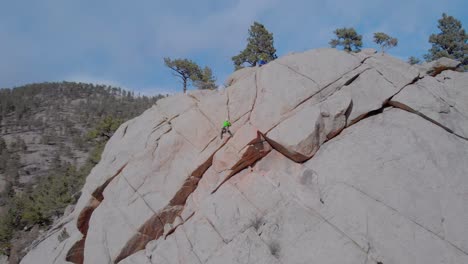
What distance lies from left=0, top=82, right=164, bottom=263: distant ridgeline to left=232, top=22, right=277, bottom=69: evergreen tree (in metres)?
18.2

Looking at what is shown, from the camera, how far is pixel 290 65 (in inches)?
799

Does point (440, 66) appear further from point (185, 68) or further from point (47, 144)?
point (47, 144)

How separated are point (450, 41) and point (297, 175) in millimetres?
36278

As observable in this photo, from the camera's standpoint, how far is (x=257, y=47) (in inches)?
1519

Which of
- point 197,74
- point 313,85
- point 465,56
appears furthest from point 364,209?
point 465,56

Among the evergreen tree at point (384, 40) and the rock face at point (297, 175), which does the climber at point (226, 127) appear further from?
the evergreen tree at point (384, 40)

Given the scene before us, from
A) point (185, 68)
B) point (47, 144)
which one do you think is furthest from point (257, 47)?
point (47, 144)

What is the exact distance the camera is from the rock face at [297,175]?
13.0 m

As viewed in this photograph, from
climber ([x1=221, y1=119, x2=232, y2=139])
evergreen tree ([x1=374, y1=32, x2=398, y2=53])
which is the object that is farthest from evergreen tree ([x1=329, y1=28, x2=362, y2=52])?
climber ([x1=221, y1=119, x2=232, y2=139])

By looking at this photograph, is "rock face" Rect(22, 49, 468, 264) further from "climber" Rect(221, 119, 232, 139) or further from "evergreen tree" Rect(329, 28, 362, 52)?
"evergreen tree" Rect(329, 28, 362, 52)

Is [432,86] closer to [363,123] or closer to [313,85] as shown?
[363,123]

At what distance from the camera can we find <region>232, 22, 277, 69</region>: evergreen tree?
38.3 meters

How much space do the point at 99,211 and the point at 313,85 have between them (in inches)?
593

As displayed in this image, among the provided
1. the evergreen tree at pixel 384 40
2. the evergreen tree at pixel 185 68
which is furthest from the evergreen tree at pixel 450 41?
the evergreen tree at pixel 185 68
